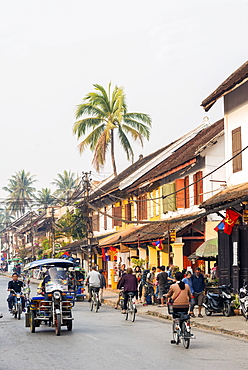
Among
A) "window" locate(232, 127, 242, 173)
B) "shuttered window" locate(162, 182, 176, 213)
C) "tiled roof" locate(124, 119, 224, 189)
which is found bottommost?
"shuttered window" locate(162, 182, 176, 213)

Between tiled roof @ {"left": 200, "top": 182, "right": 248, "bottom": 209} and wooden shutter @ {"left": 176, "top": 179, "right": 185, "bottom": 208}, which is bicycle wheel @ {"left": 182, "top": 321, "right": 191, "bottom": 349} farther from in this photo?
wooden shutter @ {"left": 176, "top": 179, "right": 185, "bottom": 208}

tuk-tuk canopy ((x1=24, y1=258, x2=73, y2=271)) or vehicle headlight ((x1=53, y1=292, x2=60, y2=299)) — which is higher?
tuk-tuk canopy ((x1=24, y1=258, x2=73, y2=271))

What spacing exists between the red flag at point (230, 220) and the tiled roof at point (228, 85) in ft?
13.7

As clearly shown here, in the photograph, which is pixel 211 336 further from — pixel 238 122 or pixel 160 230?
pixel 160 230

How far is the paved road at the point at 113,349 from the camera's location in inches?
452

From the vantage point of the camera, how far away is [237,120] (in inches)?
952

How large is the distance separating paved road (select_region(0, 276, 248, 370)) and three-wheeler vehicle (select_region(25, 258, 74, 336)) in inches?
13.6

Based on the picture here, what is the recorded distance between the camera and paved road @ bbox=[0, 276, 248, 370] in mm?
11478

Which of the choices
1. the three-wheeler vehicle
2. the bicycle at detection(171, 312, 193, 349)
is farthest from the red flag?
the bicycle at detection(171, 312, 193, 349)

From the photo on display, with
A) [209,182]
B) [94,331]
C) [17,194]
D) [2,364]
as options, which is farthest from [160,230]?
[17,194]

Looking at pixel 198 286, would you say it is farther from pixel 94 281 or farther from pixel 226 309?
pixel 94 281

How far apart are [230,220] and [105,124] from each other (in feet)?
95.2

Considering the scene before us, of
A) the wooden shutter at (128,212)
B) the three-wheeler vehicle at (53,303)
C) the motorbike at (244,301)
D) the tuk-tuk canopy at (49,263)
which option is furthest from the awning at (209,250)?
the wooden shutter at (128,212)

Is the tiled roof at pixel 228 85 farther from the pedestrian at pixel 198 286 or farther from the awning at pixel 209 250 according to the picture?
the pedestrian at pixel 198 286
